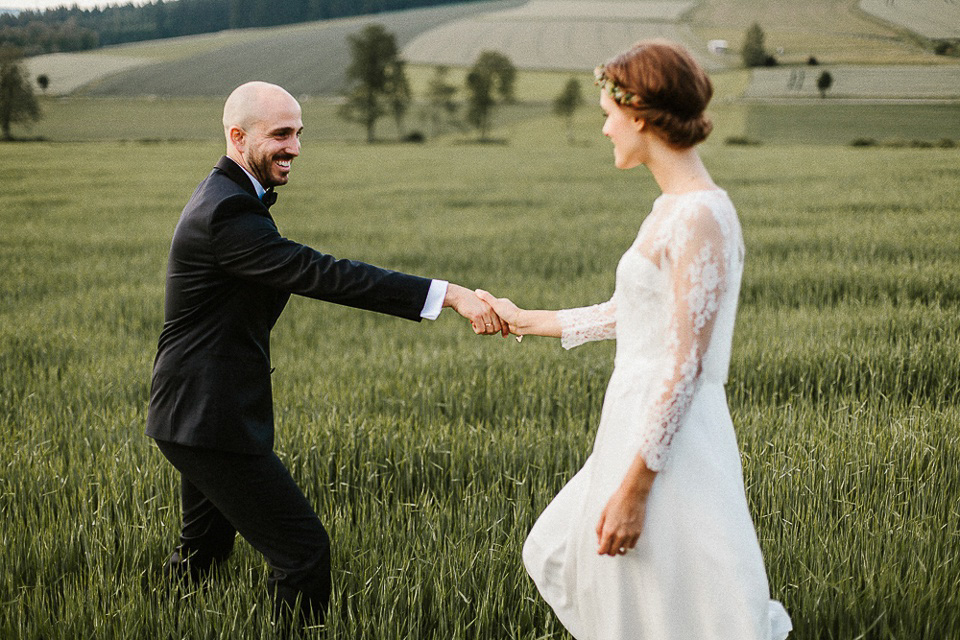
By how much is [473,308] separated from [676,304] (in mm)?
1086

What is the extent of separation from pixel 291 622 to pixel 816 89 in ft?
41.9

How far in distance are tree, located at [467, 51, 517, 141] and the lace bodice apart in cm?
4981

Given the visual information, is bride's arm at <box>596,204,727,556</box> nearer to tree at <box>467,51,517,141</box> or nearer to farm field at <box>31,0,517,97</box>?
farm field at <box>31,0,517,97</box>

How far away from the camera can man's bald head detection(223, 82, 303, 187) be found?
8.25ft

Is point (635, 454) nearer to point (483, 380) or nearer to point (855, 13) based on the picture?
point (483, 380)

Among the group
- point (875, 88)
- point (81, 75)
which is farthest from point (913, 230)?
point (81, 75)

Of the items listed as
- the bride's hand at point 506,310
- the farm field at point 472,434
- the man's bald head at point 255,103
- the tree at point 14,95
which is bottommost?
the farm field at point 472,434

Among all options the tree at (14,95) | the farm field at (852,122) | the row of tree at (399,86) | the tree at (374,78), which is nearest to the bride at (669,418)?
the farm field at (852,122)

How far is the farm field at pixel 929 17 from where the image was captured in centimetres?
845

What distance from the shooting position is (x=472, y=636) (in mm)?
2725

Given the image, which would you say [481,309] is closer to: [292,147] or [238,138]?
[292,147]

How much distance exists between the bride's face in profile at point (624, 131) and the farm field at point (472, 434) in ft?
5.15

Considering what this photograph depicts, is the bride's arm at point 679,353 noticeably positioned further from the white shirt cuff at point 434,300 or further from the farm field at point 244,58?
the farm field at point 244,58

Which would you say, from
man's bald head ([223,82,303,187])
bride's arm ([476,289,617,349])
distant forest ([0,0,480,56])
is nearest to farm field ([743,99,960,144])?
bride's arm ([476,289,617,349])
